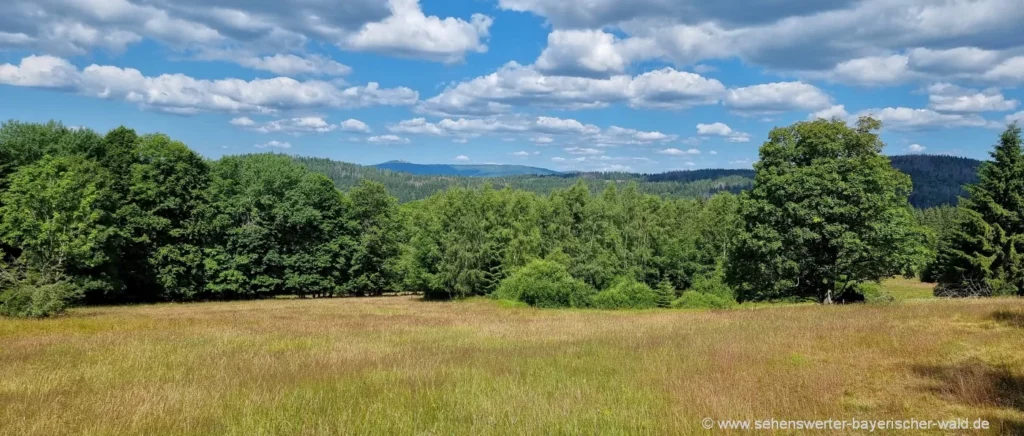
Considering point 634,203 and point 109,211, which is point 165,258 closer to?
point 109,211

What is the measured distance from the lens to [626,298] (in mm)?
34844

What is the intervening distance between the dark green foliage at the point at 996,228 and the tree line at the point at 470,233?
0.12m

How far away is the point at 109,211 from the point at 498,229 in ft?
104

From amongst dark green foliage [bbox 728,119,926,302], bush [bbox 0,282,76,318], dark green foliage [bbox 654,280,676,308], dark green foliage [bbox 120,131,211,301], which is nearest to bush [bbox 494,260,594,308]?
dark green foliage [bbox 728,119,926,302]

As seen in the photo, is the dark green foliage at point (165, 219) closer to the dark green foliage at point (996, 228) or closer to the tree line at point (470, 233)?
the tree line at point (470, 233)

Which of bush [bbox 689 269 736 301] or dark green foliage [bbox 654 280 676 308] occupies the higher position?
bush [bbox 689 269 736 301]

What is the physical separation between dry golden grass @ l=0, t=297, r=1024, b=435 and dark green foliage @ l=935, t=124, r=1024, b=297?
28558 mm

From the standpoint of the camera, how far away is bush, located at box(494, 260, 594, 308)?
118ft

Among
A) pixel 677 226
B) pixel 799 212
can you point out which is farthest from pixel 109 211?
pixel 677 226

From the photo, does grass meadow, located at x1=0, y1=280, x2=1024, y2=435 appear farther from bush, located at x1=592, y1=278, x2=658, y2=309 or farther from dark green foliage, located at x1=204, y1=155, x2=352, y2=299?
dark green foliage, located at x1=204, y1=155, x2=352, y2=299

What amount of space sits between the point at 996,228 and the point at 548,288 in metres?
32.2

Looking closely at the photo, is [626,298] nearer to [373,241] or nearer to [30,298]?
[30,298]

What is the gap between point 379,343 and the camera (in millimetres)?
15875

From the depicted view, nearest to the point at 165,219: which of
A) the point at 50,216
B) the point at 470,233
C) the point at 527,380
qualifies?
the point at 50,216
